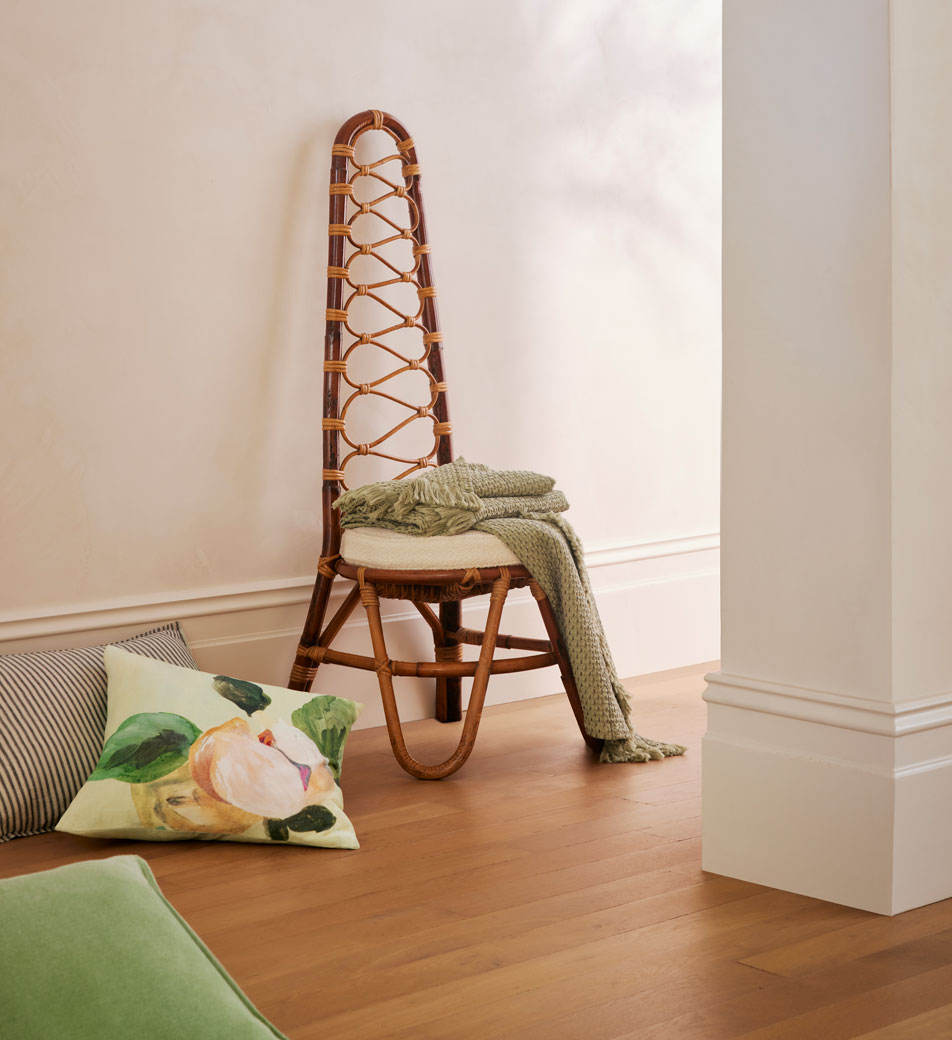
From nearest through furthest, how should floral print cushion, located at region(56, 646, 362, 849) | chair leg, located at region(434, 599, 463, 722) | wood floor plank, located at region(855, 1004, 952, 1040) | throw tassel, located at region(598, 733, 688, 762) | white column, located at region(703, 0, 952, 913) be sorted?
wood floor plank, located at region(855, 1004, 952, 1040) < white column, located at region(703, 0, 952, 913) < floral print cushion, located at region(56, 646, 362, 849) < throw tassel, located at region(598, 733, 688, 762) < chair leg, located at region(434, 599, 463, 722)

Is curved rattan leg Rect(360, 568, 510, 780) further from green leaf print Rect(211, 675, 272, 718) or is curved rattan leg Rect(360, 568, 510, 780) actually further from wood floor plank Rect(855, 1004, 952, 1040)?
wood floor plank Rect(855, 1004, 952, 1040)

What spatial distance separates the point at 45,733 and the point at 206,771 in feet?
1.07

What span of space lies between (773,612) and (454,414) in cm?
132

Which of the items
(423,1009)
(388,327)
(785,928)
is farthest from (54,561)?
(785,928)

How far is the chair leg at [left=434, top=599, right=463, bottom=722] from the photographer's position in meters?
2.66

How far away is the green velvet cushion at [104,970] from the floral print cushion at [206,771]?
101cm

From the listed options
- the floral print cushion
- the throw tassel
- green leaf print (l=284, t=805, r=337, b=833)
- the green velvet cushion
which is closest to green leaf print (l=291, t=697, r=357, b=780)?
the floral print cushion

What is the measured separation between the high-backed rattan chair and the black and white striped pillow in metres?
0.48

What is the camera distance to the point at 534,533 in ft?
7.47

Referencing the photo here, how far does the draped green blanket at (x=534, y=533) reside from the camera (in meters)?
2.27

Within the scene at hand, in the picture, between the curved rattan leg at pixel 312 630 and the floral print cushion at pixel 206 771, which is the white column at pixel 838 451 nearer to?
the floral print cushion at pixel 206 771

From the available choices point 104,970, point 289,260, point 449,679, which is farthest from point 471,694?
point 104,970

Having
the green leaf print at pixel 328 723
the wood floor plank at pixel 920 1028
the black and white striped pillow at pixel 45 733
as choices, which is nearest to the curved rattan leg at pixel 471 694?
the green leaf print at pixel 328 723

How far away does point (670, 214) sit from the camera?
10.6 feet
